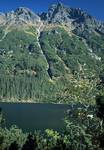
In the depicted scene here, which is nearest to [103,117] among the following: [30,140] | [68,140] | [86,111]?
[86,111]

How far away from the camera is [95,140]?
165ft

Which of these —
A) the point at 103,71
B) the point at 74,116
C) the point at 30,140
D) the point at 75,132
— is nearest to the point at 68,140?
the point at 30,140

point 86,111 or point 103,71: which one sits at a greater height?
point 103,71

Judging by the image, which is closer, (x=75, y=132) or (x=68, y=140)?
(x=75, y=132)

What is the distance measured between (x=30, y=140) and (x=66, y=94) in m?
18.9

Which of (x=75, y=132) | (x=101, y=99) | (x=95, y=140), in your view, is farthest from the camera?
(x=75, y=132)

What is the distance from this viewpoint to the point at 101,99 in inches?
1800

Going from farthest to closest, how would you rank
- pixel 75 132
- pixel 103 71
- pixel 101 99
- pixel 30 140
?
pixel 30 140 → pixel 75 132 → pixel 103 71 → pixel 101 99

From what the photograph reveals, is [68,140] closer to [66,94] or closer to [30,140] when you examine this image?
[30,140]

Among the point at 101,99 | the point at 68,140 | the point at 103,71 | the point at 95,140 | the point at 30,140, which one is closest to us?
the point at 101,99

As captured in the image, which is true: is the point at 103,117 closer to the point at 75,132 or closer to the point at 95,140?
the point at 95,140

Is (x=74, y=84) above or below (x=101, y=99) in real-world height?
above

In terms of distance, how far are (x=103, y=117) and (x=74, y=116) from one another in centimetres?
1092

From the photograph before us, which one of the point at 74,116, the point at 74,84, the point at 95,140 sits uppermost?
the point at 74,84
